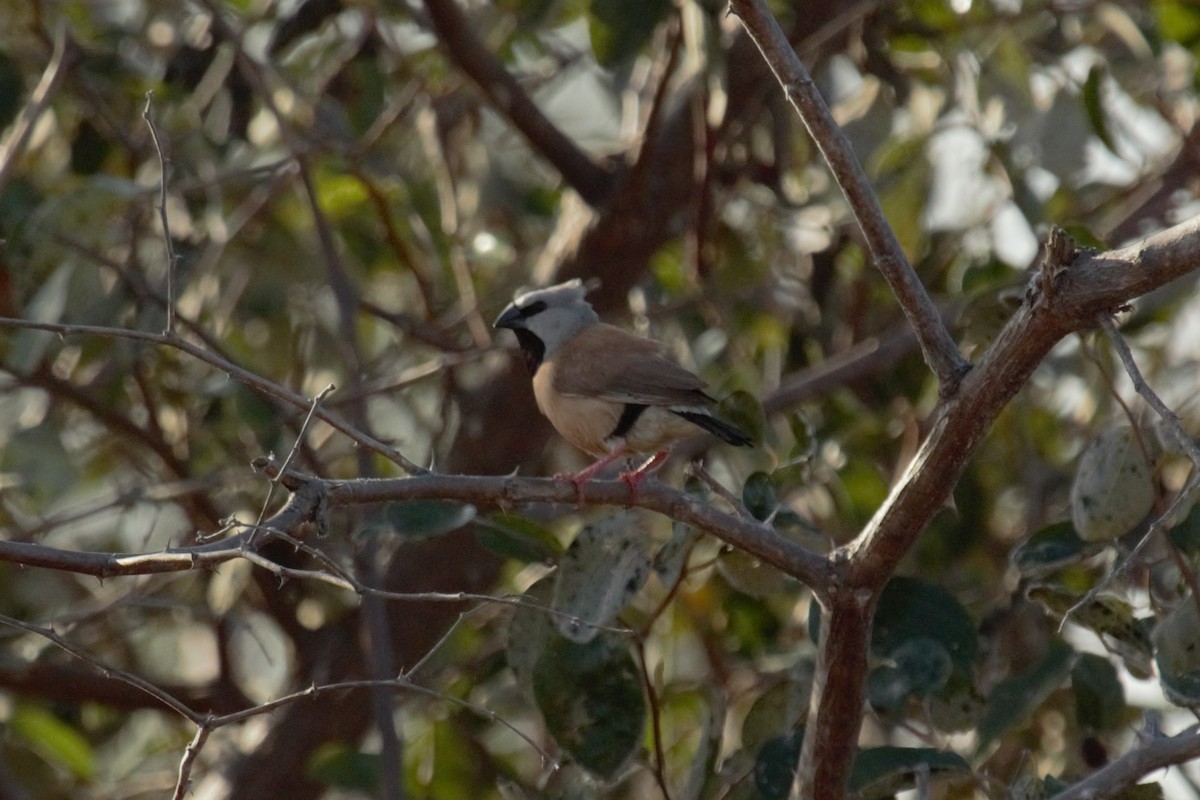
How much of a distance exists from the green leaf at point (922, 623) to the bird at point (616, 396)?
0.51 m

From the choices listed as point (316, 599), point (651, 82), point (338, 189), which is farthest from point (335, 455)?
point (651, 82)

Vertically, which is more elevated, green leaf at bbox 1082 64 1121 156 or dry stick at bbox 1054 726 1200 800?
green leaf at bbox 1082 64 1121 156

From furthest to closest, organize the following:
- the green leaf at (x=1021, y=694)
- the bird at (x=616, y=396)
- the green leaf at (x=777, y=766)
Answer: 1. the bird at (x=616, y=396)
2. the green leaf at (x=1021, y=694)
3. the green leaf at (x=777, y=766)

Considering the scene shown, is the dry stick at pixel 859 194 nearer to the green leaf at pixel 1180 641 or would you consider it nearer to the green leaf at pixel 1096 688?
the green leaf at pixel 1180 641

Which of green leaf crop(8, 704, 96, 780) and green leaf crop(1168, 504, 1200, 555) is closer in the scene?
green leaf crop(1168, 504, 1200, 555)

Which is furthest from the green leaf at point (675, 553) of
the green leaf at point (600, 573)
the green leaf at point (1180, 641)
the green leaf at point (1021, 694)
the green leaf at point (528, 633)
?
the green leaf at point (1180, 641)

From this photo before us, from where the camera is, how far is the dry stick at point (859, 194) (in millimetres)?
2348

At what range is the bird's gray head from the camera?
4539mm

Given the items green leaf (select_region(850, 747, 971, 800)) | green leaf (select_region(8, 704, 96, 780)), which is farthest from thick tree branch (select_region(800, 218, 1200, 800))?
green leaf (select_region(8, 704, 96, 780))

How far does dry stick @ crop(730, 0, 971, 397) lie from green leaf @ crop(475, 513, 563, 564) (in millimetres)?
1050

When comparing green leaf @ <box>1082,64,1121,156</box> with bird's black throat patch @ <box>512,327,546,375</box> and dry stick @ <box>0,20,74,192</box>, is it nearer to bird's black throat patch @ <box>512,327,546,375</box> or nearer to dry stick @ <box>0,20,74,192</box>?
bird's black throat patch @ <box>512,327,546,375</box>

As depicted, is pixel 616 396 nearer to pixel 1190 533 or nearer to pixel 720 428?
pixel 720 428

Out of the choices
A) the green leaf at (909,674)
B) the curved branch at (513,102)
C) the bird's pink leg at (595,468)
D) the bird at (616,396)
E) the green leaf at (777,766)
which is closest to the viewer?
the green leaf at (777,766)

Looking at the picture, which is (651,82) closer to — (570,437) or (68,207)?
(570,437)
